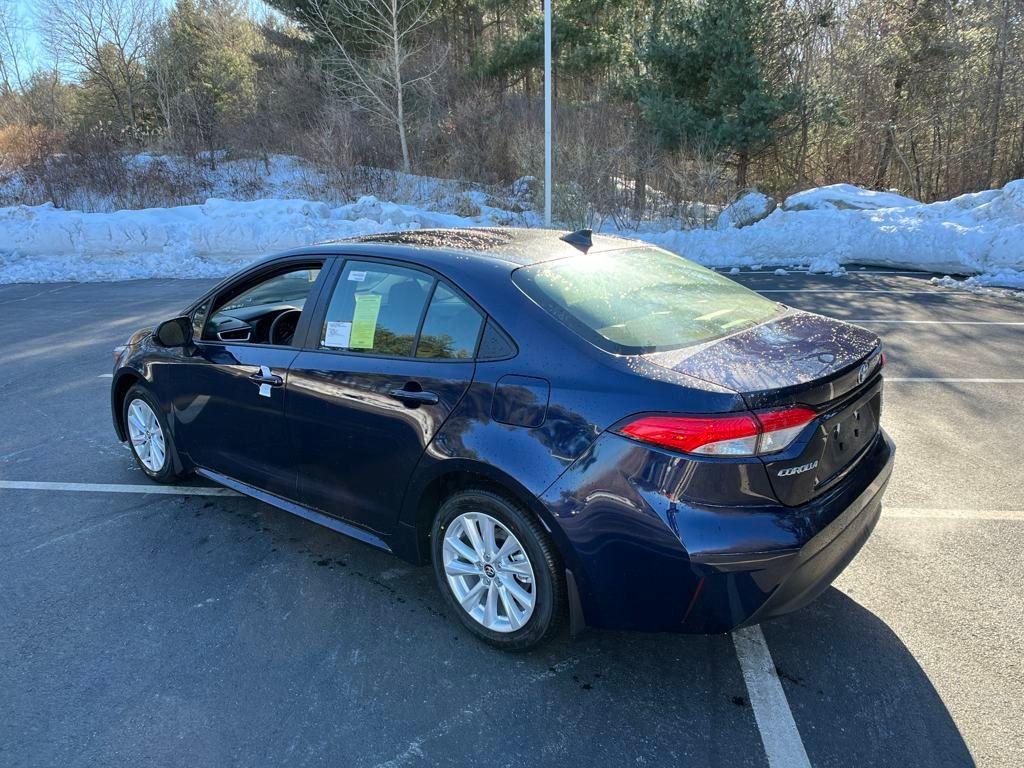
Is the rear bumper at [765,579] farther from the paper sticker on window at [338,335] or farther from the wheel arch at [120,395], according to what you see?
the wheel arch at [120,395]

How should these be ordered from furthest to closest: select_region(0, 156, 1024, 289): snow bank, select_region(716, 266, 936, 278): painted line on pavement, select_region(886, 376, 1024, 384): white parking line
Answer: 1. select_region(716, 266, 936, 278): painted line on pavement
2. select_region(0, 156, 1024, 289): snow bank
3. select_region(886, 376, 1024, 384): white parking line

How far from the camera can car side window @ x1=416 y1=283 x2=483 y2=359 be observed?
2.82 m

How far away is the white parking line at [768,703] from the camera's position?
2.26m

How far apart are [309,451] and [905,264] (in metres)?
12.2

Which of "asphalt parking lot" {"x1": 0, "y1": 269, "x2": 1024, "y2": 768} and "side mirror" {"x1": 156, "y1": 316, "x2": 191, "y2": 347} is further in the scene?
"side mirror" {"x1": 156, "y1": 316, "x2": 191, "y2": 347}

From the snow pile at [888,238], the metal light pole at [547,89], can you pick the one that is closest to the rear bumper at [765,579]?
the snow pile at [888,238]

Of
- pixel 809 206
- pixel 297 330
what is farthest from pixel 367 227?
pixel 297 330

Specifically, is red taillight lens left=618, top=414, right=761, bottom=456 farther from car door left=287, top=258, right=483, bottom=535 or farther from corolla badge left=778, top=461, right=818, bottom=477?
car door left=287, top=258, right=483, bottom=535

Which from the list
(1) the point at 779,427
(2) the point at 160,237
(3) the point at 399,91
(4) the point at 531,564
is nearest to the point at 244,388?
(4) the point at 531,564

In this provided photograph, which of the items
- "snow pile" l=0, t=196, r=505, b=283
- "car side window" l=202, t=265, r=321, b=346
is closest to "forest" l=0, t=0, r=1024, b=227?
"snow pile" l=0, t=196, r=505, b=283

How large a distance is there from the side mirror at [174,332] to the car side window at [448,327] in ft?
5.83

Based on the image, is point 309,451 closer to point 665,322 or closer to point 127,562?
point 127,562

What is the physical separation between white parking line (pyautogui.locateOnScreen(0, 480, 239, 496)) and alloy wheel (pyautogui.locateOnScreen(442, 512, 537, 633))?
213 cm

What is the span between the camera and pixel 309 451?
3352 mm
